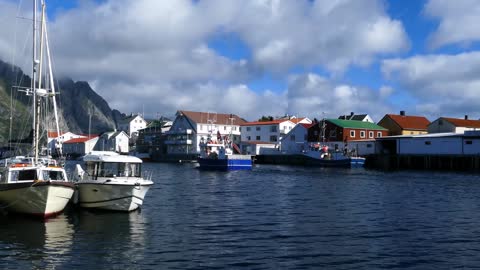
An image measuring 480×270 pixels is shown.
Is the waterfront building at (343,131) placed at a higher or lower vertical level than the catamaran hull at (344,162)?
higher

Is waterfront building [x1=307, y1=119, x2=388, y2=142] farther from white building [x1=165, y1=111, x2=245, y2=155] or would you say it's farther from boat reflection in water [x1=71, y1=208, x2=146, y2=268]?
boat reflection in water [x1=71, y1=208, x2=146, y2=268]

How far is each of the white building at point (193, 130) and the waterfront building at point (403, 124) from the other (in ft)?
136

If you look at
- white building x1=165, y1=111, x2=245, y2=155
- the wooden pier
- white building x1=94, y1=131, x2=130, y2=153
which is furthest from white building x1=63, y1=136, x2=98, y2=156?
the wooden pier

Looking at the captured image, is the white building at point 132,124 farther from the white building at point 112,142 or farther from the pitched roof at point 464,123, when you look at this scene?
the pitched roof at point 464,123

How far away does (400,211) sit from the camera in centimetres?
3206

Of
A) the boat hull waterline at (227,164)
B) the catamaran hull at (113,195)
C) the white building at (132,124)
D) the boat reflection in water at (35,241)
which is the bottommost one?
the boat reflection in water at (35,241)

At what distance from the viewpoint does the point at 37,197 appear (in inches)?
1057

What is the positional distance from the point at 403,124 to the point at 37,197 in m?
111

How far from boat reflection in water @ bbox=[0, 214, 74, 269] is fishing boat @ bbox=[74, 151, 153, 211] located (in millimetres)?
2346

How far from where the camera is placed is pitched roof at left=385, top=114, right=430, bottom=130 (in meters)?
125

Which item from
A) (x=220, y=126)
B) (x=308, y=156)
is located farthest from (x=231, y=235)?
(x=220, y=126)

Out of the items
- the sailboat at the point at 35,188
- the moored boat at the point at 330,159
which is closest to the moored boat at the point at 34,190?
the sailboat at the point at 35,188

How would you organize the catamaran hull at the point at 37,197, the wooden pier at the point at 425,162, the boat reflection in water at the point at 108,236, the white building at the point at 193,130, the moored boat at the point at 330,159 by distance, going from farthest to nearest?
the white building at the point at 193,130, the moored boat at the point at 330,159, the wooden pier at the point at 425,162, the catamaran hull at the point at 37,197, the boat reflection in water at the point at 108,236

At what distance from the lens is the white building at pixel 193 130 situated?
14012 cm
